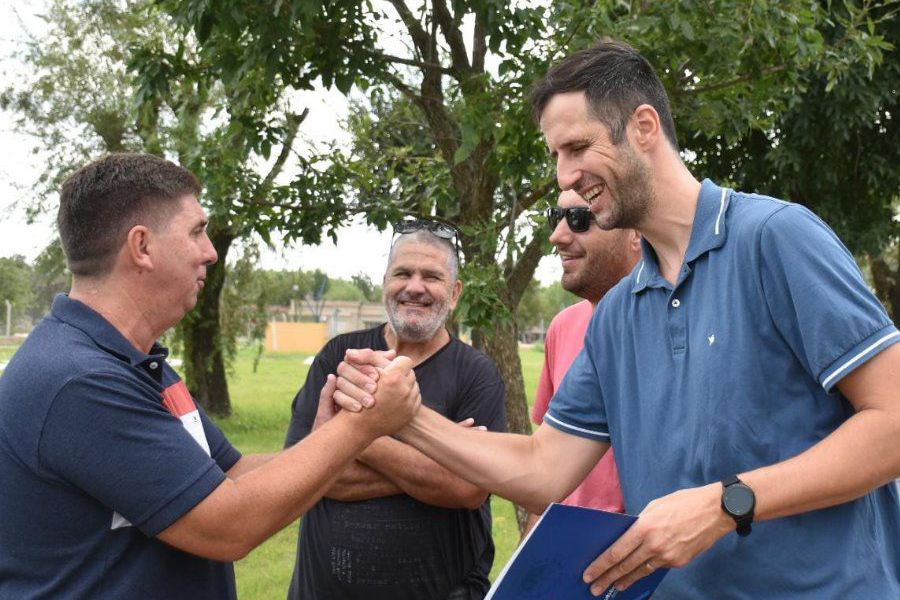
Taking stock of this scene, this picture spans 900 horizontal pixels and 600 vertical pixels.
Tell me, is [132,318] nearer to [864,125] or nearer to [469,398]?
[469,398]

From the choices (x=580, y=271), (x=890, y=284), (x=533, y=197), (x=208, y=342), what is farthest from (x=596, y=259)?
(x=890, y=284)

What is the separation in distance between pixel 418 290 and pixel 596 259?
0.73 m

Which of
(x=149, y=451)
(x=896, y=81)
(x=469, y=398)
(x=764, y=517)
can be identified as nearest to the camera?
(x=764, y=517)

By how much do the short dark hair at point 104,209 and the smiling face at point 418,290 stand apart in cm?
144

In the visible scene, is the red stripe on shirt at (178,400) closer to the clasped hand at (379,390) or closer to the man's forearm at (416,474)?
the clasped hand at (379,390)

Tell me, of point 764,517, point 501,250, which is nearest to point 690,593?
point 764,517

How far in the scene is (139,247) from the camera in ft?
8.59

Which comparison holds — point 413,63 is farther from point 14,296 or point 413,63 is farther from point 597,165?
point 14,296

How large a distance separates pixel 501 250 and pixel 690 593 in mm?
3167

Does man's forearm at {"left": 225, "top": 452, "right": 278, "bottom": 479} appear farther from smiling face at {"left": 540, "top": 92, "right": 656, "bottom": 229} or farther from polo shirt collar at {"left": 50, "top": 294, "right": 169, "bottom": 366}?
smiling face at {"left": 540, "top": 92, "right": 656, "bottom": 229}

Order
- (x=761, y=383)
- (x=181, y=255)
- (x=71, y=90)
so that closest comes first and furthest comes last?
(x=761, y=383) → (x=181, y=255) → (x=71, y=90)

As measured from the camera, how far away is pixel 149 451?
233cm

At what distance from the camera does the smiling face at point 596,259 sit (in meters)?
4.10

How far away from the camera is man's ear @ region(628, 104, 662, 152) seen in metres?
2.58
